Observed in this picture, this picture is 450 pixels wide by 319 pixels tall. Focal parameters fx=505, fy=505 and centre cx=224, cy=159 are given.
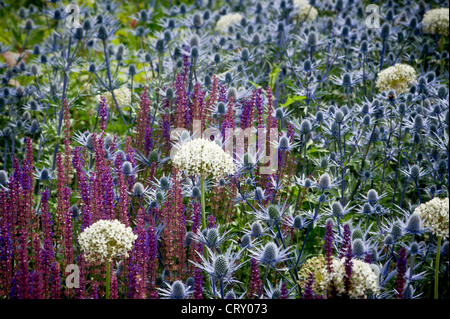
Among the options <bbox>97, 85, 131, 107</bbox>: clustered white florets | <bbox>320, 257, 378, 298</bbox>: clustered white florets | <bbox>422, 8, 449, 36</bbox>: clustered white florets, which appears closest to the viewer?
<bbox>320, 257, 378, 298</bbox>: clustered white florets

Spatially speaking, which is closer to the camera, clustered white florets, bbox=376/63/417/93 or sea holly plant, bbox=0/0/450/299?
sea holly plant, bbox=0/0/450/299

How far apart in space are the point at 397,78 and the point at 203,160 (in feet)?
6.66

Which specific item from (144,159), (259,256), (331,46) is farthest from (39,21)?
(259,256)

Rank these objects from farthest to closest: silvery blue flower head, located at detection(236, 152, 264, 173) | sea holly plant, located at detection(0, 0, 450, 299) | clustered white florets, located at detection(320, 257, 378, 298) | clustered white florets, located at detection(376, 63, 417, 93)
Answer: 1. clustered white florets, located at detection(376, 63, 417, 93)
2. silvery blue flower head, located at detection(236, 152, 264, 173)
3. sea holly plant, located at detection(0, 0, 450, 299)
4. clustered white florets, located at detection(320, 257, 378, 298)

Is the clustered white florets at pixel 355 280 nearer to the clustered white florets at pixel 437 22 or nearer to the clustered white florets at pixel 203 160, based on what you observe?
the clustered white florets at pixel 203 160

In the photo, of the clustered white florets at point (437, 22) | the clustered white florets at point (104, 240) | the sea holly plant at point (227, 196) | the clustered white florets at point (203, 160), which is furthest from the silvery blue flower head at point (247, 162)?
the clustered white florets at point (437, 22)

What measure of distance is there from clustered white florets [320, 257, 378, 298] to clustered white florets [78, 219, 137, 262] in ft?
2.84

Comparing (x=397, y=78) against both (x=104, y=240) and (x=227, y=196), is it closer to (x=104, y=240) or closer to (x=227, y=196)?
(x=227, y=196)

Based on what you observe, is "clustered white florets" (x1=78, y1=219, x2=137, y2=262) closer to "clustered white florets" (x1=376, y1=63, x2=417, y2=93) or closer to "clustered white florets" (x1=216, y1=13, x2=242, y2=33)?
"clustered white florets" (x1=376, y1=63, x2=417, y2=93)

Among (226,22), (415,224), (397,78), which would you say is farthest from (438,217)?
(226,22)

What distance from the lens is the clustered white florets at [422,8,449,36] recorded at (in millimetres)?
4723

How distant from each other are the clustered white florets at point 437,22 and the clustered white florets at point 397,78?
3.87 feet

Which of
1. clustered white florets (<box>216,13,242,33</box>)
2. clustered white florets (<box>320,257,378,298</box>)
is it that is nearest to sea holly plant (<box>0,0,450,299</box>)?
clustered white florets (<box>320,257,378,298</box>)
